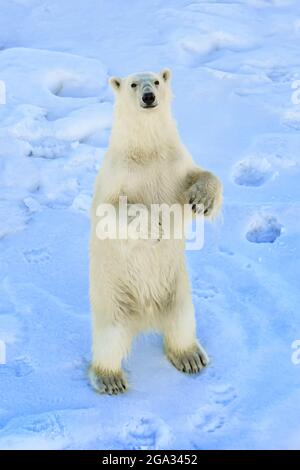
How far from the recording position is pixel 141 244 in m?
3.06

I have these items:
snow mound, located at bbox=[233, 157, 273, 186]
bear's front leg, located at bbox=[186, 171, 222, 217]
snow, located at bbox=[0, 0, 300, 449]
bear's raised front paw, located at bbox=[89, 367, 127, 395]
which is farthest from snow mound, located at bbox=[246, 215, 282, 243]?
bear's raised front paw, located at bbox=[89, 367, 127, 395]

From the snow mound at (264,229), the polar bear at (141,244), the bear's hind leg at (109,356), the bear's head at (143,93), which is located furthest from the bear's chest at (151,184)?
the snow mound at (264,229)

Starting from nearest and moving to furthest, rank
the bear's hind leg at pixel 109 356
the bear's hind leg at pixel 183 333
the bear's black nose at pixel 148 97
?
the bear's black nose at pixel 148 97, the bear's hind leg at pixel 109 356, the bear's hind leg at pixel 183 333

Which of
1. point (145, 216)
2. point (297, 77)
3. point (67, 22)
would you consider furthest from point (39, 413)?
point (67, 22)

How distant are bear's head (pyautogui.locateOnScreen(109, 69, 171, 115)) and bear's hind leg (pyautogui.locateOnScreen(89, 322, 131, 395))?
93 cm

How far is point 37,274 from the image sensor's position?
387 cm

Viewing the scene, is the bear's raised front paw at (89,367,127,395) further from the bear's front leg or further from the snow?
the bear's front leg

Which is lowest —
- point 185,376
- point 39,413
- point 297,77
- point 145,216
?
point 39,413

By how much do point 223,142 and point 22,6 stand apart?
3.32 m

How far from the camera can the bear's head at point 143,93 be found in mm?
2982

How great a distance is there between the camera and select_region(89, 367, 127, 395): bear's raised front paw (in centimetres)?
313

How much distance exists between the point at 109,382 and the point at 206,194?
2.95 feet

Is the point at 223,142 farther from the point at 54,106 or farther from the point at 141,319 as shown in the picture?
the point at 141,319

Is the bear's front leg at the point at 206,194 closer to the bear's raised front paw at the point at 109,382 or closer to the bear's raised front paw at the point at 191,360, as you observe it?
the bear's raised front paw at the point at 191,360
